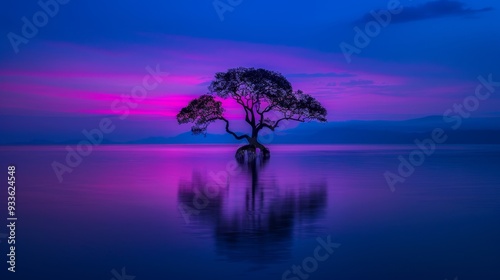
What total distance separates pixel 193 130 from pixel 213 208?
4587 cm

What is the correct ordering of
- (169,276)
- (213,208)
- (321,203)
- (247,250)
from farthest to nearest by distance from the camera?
(321,203) → (213,208) → (247,250) → (169,276)

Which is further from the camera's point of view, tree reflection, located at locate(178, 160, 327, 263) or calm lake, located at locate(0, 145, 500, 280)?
tree reflection, located at locate(178, 160, 327, 263)

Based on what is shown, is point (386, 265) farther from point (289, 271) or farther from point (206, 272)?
point (206, 272)

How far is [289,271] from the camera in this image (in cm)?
1039

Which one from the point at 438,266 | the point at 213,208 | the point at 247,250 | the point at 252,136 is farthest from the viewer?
the point at 252,136

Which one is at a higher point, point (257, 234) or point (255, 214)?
point (255, 214)

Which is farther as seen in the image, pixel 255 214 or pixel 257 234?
pixel 255 214

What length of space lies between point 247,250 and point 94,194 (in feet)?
49.3

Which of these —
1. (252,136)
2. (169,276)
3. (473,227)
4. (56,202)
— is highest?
(252,136)

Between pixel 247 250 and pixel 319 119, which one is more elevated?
pixel 319 119

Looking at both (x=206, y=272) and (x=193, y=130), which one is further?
(x=193, y=130)

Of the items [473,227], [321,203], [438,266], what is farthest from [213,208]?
[438,266]

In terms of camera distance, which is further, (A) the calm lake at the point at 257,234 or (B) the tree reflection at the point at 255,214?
(B) the tree reflection at the point at 255,214

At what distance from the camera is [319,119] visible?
214ft
